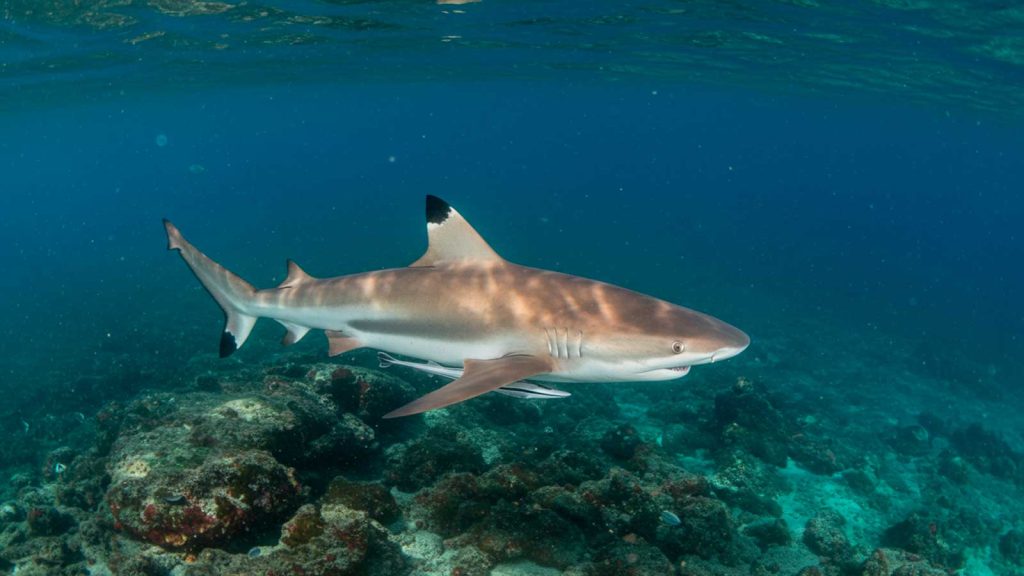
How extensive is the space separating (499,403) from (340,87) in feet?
163

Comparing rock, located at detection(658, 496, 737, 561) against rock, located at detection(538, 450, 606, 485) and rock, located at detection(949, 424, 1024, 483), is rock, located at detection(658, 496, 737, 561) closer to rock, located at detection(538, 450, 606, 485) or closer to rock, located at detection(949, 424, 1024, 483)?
rock, located at detection(538, 450, 606, 485)

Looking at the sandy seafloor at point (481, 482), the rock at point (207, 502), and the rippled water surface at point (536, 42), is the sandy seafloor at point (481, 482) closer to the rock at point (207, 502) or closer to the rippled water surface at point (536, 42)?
the rock at point (207, 502)

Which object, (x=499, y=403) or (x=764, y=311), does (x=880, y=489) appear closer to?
(x=499, y=403)

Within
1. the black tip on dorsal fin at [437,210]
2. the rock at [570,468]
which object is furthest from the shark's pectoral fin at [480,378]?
the rock at [570,468]

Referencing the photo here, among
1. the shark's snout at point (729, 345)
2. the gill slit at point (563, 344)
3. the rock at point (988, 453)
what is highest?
the shark's snout at point (729, 345)

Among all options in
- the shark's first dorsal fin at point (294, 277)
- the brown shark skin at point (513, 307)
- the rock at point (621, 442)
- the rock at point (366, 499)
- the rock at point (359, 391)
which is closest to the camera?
the brown shark skin at point (513, 307)

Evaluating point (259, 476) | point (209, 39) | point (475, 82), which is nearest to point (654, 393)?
point (259, 476)

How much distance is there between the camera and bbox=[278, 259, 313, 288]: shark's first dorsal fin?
6961 millimetres

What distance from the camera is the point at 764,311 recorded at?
32438 mm

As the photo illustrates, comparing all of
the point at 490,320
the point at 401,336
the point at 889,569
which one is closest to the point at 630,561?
the point at 490,320

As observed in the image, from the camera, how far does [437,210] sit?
603cm

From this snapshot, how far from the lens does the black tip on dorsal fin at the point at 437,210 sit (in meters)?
6.00

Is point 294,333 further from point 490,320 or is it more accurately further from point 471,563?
point 471,563

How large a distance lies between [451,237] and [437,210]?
31 centimetres
